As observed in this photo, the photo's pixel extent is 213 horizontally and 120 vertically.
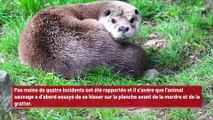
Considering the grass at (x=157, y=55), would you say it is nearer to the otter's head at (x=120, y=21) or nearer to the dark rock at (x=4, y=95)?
the dark rock at (x=4, y=95)

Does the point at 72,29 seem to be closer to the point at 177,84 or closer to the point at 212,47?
the point at 177,84

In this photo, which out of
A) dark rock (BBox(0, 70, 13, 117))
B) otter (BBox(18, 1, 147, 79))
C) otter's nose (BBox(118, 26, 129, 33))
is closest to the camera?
dark rock (BBox(0, 70, 13, 117))

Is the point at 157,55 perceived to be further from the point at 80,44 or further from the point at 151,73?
the point at 80,44

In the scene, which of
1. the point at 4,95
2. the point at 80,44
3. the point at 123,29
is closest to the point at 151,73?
the point at 123,29

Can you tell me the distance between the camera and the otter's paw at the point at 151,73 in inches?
166

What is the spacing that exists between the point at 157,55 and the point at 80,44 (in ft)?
2.59

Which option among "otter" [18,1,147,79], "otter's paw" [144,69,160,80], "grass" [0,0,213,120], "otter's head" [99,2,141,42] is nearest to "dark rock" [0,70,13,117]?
"grass" [0,0,213,120]

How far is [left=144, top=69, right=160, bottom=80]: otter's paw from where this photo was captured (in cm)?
423

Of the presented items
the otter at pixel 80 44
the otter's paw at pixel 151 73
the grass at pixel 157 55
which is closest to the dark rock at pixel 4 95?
the grass at pixel 157 55

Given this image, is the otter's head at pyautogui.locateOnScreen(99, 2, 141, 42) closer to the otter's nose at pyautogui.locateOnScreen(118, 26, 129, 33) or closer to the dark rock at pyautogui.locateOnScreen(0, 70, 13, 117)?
the otter's nose at pyautogui.locateOnScreen(118, 26, 129, 33)

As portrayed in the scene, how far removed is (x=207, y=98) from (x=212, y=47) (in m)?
0.80

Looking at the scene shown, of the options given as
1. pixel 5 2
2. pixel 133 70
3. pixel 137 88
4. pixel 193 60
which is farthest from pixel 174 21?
pixel 5 2

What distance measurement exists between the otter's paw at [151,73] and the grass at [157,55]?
52mm

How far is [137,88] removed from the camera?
12.4ft
